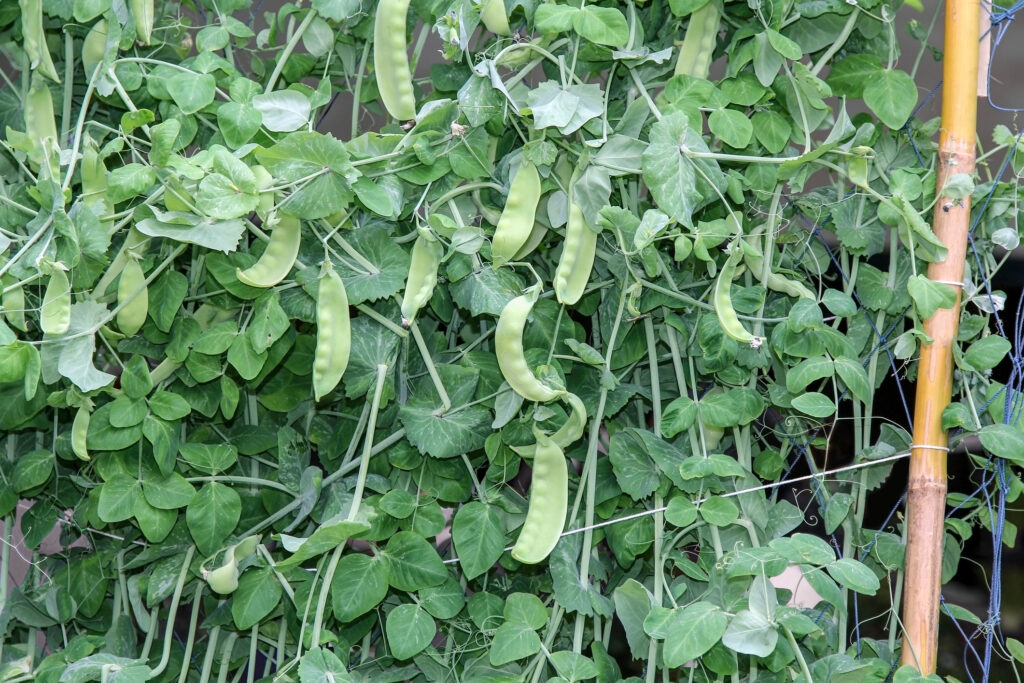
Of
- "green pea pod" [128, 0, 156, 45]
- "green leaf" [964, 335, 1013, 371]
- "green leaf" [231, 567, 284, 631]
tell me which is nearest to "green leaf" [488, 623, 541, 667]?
"green leaf" [231, 567, 284, 631]

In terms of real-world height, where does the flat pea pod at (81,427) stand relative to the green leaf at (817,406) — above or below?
below

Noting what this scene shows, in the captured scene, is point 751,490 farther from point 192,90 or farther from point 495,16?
point 192,90

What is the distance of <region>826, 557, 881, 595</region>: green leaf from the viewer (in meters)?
0.94

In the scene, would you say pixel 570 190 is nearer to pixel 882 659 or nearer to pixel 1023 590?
pixel 882 659

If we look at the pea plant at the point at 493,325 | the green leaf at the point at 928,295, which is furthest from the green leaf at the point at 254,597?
the green leaf at the point at 928,295

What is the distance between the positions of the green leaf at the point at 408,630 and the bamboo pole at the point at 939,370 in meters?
0.54

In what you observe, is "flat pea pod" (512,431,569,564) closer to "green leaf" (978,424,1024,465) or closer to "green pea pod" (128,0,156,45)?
"green leaf" (978,424,1024,465)

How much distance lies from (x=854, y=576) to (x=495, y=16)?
2.30 ft

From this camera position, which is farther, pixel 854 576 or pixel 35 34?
pixel 35 34

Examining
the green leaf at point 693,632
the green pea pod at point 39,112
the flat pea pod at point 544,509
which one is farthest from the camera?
the green pea pod at point 39,112

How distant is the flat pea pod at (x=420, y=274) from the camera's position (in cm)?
101

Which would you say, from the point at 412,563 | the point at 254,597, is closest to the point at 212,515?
the point at 254,597

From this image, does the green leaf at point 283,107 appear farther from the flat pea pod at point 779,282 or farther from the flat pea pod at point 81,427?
the flat pea pod at point 779,282

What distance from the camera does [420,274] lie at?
Result: 1.04m
